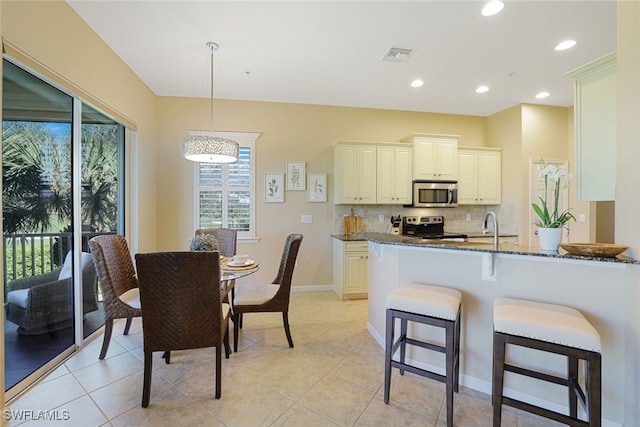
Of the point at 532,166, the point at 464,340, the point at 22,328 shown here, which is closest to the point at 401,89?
the point at 532,166

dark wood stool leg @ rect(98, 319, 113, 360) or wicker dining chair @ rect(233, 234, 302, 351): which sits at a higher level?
wicker dining chair @ rect(233, 234, 302, 351)

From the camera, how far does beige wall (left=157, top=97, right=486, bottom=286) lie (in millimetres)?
4285

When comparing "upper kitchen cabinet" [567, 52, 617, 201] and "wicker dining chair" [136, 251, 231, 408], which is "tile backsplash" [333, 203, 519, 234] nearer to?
"upper kitchen cabinet" [567, 52, 617, 201]

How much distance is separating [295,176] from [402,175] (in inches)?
66.6

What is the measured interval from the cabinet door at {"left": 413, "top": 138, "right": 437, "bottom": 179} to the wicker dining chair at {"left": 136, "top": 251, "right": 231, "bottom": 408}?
3597mm

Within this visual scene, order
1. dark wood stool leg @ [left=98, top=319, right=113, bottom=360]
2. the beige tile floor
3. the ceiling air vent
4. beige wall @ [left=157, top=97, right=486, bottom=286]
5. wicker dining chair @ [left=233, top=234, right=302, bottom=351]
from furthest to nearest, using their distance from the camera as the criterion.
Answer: beige wall @ [left=157, top=97, right=486, bottom=286], the ceiling air vent, wicker dining chair @ [left=233, top=234, right=302, bottom=351], dark wood stool leg @ [left=98, top=319, right=113, bottom=360], the beige tile floor

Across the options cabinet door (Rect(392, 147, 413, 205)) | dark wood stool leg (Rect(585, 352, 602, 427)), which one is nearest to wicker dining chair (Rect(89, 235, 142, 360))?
dark wood stool leg (Rect(585, 352, 602, 427))

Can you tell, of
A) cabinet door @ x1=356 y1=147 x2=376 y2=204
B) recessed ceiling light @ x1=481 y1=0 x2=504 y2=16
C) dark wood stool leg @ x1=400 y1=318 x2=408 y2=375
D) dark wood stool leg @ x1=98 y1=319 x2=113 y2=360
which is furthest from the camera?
cabinet door @ x1=356 y1=147 x2=376 y2=204

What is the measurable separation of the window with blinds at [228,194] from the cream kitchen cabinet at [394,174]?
1986mm

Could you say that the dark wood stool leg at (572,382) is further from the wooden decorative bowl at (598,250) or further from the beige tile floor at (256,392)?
the wooden decorative bowl at (598,250)

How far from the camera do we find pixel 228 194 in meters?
4.43

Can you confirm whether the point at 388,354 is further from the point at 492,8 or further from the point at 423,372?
the point at 492,8

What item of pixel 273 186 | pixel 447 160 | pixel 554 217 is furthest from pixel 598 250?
pixel 273 186

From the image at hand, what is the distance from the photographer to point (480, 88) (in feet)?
13.1
